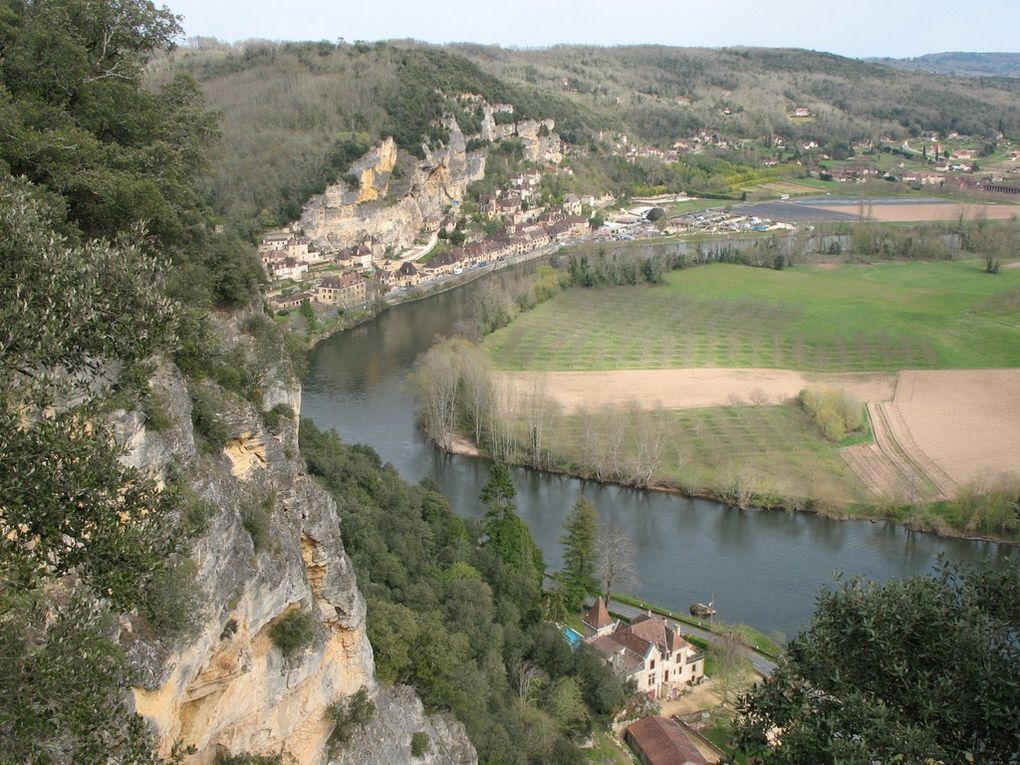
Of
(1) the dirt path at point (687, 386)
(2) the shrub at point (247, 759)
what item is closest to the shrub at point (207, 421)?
(2) the shrub at point (247, 759)

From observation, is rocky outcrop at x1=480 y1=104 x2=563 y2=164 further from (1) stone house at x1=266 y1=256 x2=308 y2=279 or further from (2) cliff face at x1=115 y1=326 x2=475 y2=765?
(2) cliff face at x1=115 y1=326 x2=475 y2=765

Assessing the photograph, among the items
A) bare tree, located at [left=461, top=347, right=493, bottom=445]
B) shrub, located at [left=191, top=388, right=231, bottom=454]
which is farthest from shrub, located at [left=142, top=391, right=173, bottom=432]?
bare tree, located at [left=461, top=347, right=493, bottom=445]

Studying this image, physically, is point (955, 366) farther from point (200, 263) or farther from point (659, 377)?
point (200, 263)

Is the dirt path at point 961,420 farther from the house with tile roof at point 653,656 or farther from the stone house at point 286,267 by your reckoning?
the stone house at point 286,267

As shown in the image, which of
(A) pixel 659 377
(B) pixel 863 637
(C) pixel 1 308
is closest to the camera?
(C) pixel 1 308

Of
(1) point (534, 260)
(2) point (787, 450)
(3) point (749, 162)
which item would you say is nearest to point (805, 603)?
(2) point (787, 450)

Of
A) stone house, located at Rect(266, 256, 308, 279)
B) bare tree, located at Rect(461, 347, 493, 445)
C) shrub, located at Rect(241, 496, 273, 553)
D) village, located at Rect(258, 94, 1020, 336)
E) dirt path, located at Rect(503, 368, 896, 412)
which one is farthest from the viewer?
village, located at Rect(258, 94, 1020, 336)
